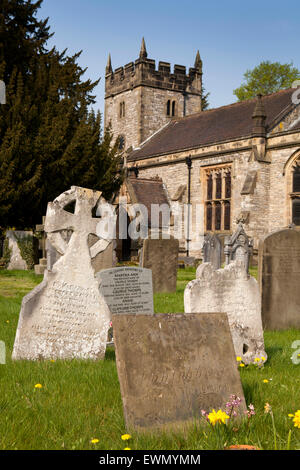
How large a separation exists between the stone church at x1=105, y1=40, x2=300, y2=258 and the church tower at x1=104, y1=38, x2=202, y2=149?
0.23ft

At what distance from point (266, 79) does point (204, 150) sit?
1694 centimetres

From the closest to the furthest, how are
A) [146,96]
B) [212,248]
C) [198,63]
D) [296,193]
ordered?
[212,248]
[296,193]
[146,96]
[198,63]

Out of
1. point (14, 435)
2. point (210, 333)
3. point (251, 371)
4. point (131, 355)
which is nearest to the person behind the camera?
point (14, 435)

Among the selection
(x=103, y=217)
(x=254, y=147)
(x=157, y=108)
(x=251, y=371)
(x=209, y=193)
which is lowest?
(x=251, y=371)

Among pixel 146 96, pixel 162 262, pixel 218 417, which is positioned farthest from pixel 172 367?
pixel 146 96

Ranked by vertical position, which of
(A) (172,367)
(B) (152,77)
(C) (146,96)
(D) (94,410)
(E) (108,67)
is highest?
(E) (108,67)

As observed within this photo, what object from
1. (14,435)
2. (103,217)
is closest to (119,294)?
(103,217)

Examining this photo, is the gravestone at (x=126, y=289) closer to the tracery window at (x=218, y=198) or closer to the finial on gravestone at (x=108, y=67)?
the tracery window at (x=218, y=198)

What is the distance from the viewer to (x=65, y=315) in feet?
16.8

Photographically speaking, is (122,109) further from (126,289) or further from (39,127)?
(126,289)

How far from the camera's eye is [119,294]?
23.1 feet

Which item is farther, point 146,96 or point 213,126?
point 146,96
